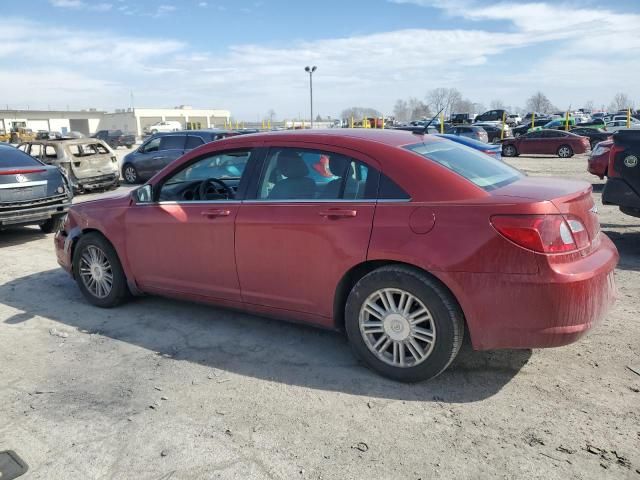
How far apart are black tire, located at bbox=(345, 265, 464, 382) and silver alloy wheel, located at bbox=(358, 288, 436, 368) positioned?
3 cm

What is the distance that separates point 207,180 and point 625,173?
5.01 m

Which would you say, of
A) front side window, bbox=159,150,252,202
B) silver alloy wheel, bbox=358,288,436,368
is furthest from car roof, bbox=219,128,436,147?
silver alloy wheel, bbox=358,288,436,368

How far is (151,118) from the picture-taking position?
4077 inches

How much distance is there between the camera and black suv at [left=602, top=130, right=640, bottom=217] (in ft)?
21.0

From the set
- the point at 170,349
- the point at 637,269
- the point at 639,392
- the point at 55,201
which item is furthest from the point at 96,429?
the point at 55,201

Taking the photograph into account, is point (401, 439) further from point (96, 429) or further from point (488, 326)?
point (96, 429)

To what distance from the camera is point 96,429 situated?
3125mm

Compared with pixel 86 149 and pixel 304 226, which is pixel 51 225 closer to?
pixel 86 149

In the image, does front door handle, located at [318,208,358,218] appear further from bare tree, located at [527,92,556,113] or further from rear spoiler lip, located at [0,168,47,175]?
bare tree, located at [527,92,556,113]

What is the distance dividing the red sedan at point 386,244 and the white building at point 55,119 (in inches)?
3680

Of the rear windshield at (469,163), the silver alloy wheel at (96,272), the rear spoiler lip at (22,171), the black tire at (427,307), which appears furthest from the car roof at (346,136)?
the rear spoiler lip at (22,171)

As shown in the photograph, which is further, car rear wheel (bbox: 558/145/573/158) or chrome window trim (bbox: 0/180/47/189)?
car rear wheel (bbox: 558/145/573/158)

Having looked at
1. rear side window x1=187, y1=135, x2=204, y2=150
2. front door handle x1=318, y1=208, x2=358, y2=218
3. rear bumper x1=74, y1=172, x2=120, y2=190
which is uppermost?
rear side window x1=187, y1=135, x2=204, y2=150

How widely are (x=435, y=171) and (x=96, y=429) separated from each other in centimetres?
259
